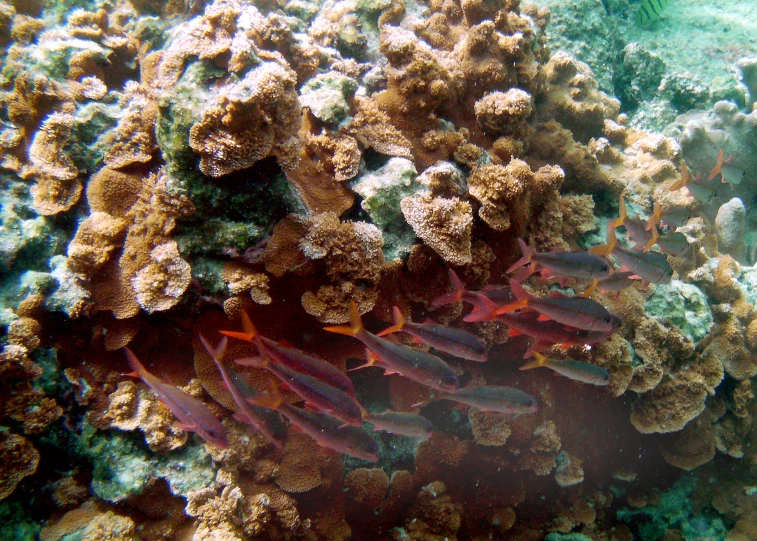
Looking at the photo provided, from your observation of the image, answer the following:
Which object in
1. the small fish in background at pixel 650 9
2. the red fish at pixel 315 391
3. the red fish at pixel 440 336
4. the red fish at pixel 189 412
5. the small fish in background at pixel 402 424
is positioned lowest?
the small fish in background at pixel 402 424

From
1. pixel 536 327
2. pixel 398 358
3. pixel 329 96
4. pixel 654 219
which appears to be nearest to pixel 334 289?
pixel 398 358

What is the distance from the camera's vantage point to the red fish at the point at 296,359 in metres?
2.82

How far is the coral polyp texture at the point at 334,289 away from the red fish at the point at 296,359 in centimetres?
2

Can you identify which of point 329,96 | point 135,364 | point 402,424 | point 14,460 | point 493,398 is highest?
point 329,96

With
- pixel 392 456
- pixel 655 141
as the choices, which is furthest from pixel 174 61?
pixel 655 141

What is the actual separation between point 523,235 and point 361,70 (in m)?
2.65

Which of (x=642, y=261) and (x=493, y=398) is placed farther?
(x=642, y=261)

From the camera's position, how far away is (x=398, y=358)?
2.94 m

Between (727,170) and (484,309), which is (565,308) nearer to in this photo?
(484,309)

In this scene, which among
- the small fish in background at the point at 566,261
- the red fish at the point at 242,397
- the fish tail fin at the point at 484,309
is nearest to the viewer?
the red fish at the point at 242,397

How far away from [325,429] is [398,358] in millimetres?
836

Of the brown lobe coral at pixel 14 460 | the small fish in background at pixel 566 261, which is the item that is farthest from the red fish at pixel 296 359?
the brown lobe coral at pixel 14 460

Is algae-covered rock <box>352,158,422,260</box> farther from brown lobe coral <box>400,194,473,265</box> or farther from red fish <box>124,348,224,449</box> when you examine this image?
red fish <box>124,348,224,449</box>

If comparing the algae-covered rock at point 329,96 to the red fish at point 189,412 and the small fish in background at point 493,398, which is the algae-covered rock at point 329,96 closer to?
the red fish at point 189,412
